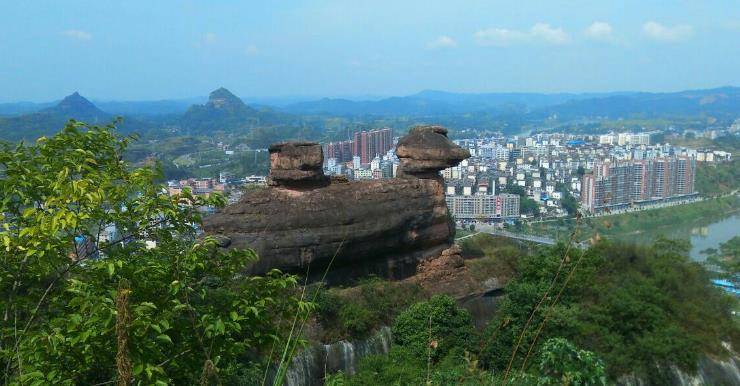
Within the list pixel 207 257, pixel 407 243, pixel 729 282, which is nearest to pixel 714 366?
pixel 407 243

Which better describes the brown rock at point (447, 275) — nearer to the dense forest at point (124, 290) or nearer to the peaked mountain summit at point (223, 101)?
the dense forest at point (124, 290)

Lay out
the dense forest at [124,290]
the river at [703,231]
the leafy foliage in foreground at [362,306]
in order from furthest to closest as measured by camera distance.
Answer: the river at [703,231], the leafy foliage in foreground at [362,306], the dense forest at [124,290]

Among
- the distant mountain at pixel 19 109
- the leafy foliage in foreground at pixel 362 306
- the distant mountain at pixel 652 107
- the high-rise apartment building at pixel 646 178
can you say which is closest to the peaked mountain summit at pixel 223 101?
the distant mountain at pixel 19 109

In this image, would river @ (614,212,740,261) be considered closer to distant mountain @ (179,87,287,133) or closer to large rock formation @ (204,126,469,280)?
large rock formation @ (204,126,469,280)

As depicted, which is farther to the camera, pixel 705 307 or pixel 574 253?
pixel 705 307

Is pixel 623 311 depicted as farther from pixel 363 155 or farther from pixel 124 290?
pixel 363 155

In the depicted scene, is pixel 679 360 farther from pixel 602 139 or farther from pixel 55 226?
pixel 602 139

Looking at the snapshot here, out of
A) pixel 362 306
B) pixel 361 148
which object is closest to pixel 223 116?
pixel 361 148
